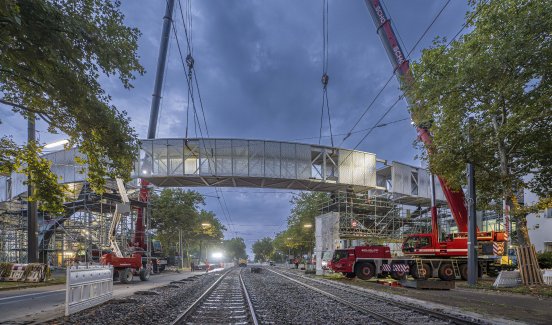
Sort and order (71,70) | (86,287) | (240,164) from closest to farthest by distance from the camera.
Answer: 1. (71,70)
2. (86,287)
3. (240,164)

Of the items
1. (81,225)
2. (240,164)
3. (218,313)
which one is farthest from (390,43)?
(81,225)

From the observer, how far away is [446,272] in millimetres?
26234

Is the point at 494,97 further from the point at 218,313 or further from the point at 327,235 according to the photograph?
the point at 327,235

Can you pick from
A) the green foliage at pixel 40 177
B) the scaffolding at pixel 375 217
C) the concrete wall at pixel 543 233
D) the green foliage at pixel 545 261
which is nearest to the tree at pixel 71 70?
the green foliage at pixel 40 177

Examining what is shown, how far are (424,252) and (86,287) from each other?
71.3ft

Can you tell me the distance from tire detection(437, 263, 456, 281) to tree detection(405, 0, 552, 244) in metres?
6.37

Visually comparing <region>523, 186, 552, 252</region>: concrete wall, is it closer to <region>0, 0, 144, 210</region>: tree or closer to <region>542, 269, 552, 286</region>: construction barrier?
<region>542, 269, 552, 286</region>: construction barrier

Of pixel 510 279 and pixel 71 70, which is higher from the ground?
pixel 71 70

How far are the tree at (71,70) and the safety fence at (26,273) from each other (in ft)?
31.0

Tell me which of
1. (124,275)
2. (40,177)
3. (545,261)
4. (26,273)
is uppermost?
(40,177)

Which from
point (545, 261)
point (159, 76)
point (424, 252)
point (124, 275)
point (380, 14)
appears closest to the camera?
point (124, 275)

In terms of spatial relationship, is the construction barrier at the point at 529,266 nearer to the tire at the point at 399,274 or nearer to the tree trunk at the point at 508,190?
the tree trunk at the point at 508,190

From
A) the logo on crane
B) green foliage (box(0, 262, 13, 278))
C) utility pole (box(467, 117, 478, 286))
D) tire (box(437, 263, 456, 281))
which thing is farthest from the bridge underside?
the logo on crane

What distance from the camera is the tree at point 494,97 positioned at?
52.6ft
